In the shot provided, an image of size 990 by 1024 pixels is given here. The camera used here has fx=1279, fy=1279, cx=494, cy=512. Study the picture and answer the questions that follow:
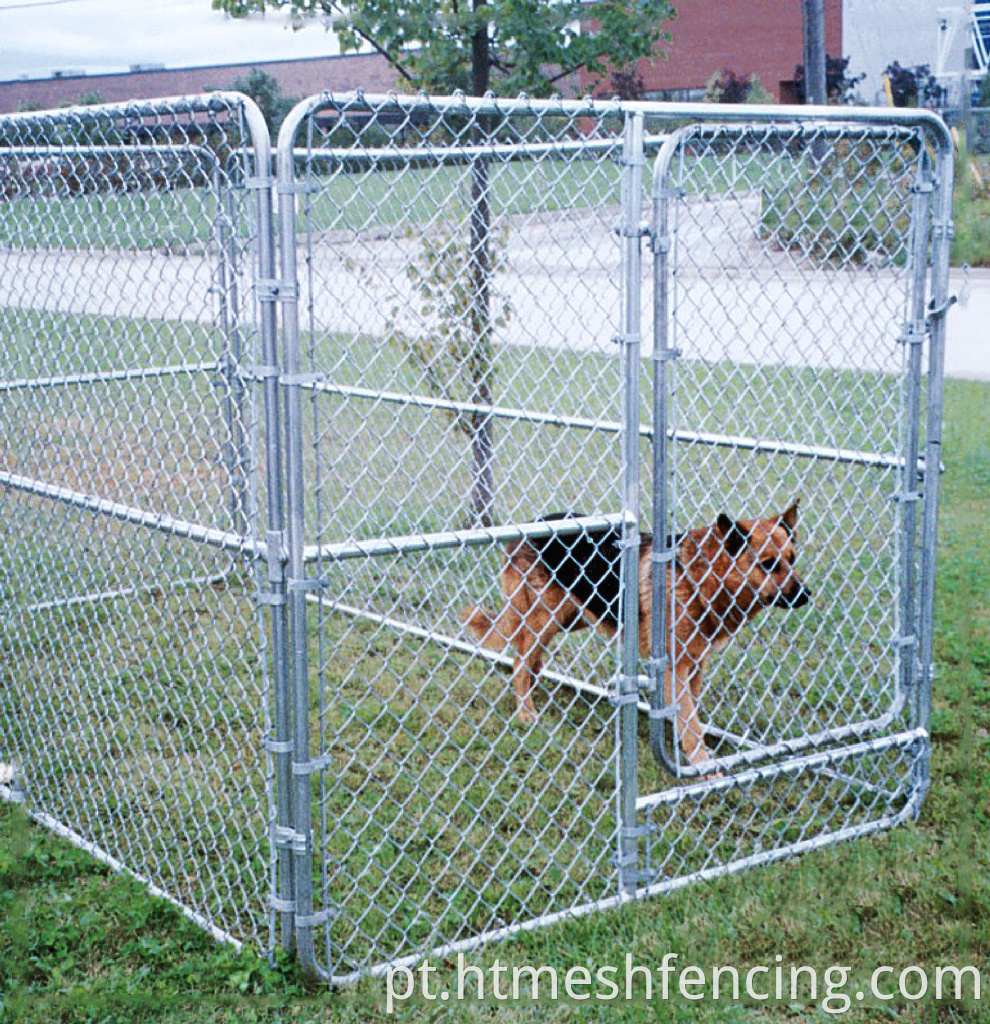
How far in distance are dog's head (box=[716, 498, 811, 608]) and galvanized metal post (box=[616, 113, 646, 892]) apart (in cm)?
61

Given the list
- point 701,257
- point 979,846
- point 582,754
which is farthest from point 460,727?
point 701,257

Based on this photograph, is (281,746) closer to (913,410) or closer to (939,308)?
(913,410)

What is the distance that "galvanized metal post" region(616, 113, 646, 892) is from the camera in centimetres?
311

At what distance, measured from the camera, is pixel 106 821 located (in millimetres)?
3855

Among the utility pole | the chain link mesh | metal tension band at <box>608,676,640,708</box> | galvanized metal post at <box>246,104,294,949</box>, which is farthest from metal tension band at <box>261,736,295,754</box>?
the utility pole

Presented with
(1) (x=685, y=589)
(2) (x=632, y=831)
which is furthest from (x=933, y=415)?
(2) (x=632, y=831)

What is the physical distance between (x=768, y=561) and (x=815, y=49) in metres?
8.09

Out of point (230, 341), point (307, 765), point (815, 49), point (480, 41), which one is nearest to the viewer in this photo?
point (307, 765)

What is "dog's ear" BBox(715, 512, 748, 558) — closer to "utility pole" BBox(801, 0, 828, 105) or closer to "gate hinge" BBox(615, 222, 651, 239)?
"gate hinge" BBox(615, 222, 651, 239)

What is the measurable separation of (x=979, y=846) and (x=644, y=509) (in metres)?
3.56

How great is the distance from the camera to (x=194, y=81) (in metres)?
28.5

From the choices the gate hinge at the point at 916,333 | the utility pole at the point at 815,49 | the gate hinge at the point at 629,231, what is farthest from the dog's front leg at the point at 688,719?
the utility pole at the point at 815,49

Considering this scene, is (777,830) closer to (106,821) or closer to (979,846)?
(979,846)

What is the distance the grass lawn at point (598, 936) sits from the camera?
9.63ft
